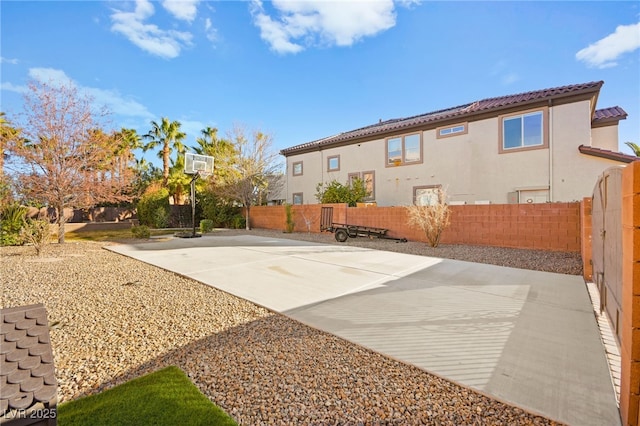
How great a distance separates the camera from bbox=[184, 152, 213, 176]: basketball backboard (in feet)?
50.5

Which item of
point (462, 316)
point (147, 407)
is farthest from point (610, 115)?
point (147, 407)

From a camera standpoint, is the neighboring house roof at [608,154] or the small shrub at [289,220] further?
the small shrub at [289,220]

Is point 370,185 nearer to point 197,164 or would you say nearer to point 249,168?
point 249,168

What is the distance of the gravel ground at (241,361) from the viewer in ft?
6.61

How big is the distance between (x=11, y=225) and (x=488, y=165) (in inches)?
753

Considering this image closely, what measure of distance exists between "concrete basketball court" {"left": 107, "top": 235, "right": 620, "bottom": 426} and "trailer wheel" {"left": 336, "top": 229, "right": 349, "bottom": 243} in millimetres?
4426

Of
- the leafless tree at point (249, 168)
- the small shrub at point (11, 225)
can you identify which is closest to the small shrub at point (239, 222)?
the leafless tree at point (249, 168)

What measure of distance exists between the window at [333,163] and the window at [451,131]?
6.39m

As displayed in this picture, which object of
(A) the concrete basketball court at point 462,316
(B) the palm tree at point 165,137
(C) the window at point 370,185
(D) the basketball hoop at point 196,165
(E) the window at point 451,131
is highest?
(B) the palm tree at point 165,137

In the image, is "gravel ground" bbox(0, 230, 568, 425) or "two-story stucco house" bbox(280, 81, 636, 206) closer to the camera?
"gravel ground" bbox(0, 230, 568, 425)

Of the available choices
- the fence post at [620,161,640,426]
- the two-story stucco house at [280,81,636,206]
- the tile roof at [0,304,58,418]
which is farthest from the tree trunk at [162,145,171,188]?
the fence post at [620,161,640,426]

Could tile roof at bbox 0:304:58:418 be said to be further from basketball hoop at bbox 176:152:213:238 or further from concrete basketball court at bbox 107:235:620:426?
basketball hoop at bbox 176:152:213:238

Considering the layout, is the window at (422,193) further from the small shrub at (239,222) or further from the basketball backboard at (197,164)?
the basketball backboard at (197,164)

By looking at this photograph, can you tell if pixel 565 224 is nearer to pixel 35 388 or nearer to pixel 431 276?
pixel 431 276
